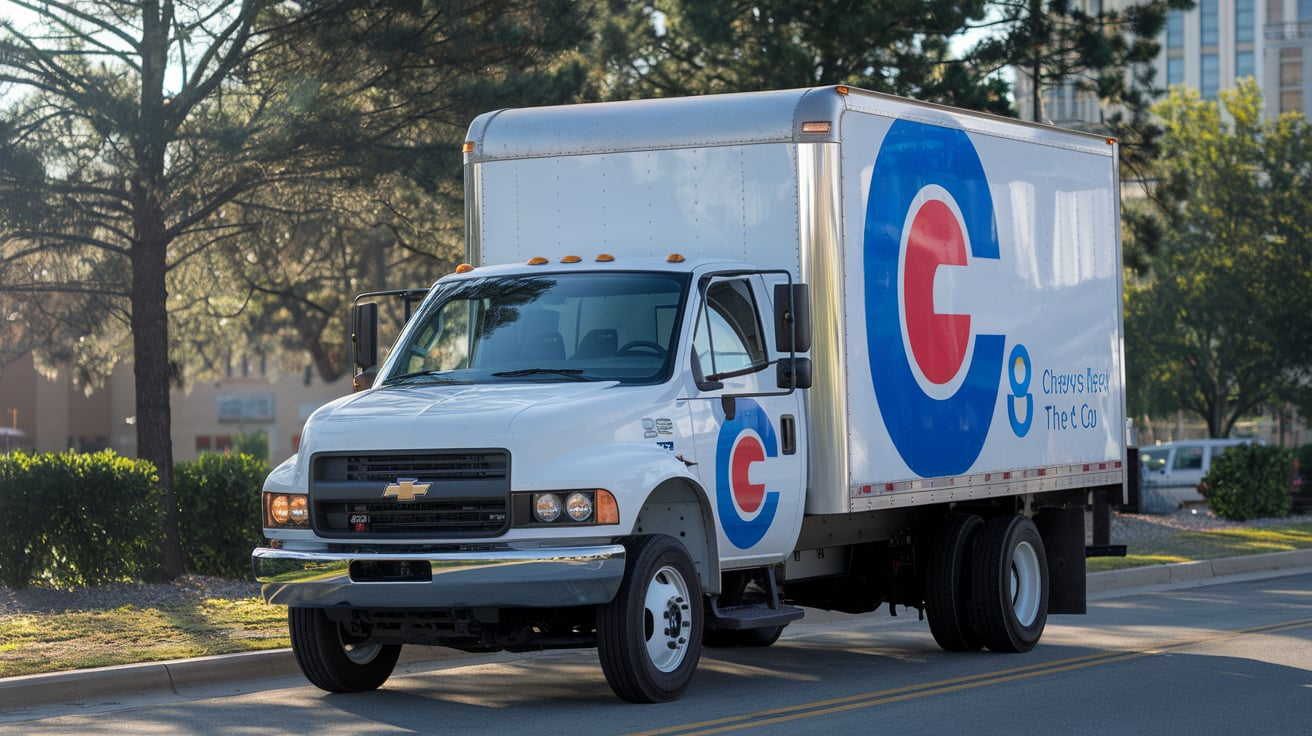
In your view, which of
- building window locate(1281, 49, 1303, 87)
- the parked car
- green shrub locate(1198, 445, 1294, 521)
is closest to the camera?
green shrub locate(1198, 445, 1294, 521)

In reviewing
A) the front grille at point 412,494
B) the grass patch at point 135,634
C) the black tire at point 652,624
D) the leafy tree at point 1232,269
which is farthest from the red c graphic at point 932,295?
the leafy tree at point 1232,269

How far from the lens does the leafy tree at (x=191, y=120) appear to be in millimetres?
16875

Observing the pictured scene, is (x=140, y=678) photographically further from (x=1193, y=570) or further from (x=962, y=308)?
(x=1193, y=570)

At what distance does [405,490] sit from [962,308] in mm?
4422

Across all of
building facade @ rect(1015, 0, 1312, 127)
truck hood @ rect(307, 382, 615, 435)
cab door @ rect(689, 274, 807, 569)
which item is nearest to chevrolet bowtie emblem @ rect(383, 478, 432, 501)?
truck hood @ rect(307, 382, 615, 435)

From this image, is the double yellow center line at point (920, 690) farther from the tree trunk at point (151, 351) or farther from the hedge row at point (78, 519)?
the tree trunk at point (151, 351)

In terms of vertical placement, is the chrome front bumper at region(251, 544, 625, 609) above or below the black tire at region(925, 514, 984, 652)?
above

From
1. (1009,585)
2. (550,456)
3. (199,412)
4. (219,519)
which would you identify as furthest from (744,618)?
(199,412)

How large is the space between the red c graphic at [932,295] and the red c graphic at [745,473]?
65.0 inches

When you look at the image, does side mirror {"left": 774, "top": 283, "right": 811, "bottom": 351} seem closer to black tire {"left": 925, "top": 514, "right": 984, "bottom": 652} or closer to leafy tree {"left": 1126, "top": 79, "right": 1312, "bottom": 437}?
black tire {"left": 925, "top": 514, "right": 984, "bottom": 652}

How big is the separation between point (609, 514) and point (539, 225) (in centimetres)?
283

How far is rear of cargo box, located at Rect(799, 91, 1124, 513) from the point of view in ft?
34.6

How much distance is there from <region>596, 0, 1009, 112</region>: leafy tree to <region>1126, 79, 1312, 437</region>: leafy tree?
20.4 metres

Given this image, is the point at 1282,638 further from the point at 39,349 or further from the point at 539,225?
the point at 39,349
